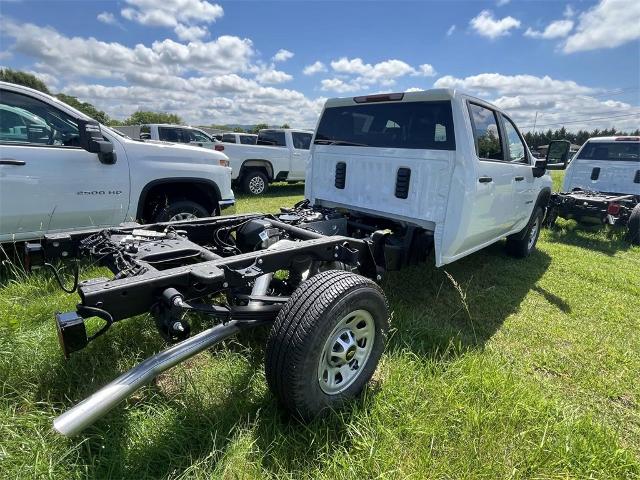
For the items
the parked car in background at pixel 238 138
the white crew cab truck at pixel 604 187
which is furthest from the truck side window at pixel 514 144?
the parked car in background at pixel 238 138

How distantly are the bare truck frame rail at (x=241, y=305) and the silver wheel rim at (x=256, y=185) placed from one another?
28.1 feet

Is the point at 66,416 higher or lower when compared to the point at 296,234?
lower

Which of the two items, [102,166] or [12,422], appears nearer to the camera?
[12,422]

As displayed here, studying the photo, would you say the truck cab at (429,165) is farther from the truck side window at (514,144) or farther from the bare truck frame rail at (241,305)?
the bare truck frame rail at (241,305)

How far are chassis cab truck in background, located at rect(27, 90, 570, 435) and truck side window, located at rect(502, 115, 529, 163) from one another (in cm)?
2

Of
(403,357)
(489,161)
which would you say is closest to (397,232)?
(489,161)

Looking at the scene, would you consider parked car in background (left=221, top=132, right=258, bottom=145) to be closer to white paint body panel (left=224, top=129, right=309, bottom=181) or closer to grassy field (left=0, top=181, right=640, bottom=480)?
white paint body panel (left=224, top=129, right=309, bottom=181)

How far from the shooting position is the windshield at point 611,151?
26.8ft

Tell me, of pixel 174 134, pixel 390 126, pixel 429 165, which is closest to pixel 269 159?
pixel 174 134

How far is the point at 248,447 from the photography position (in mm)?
1996

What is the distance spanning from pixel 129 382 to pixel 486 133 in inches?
149

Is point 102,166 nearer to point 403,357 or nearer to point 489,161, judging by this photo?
point 403,357

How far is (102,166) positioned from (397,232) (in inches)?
126

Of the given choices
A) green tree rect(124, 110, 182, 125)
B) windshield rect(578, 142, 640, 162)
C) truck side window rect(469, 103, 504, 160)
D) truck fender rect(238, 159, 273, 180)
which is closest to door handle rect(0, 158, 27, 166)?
truck side window rect(469, 103, 504, 160)
